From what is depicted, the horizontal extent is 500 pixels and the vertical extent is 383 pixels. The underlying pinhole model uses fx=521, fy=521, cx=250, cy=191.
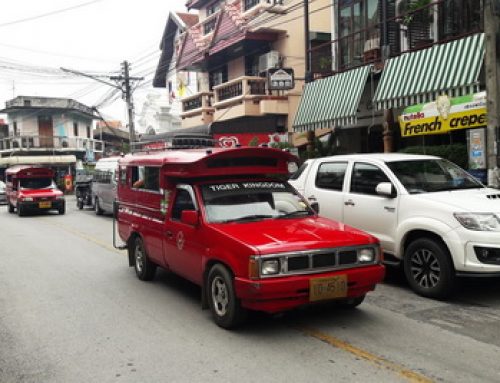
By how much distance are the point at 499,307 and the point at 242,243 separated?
10.8ft

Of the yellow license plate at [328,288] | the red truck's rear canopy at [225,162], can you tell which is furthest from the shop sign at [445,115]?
the yellow license plate at [328,288]

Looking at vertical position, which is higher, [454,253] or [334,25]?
[334,25]

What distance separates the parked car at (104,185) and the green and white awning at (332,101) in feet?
22.7

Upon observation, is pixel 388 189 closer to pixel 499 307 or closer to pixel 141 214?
pixel 499 307

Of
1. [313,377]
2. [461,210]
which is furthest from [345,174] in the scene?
[313,377]

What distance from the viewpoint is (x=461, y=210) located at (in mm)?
6188

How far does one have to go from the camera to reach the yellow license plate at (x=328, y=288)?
5.05 m

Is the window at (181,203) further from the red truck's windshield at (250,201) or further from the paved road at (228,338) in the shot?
the paved road at (228,338)

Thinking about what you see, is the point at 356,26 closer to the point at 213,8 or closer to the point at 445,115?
the point at 445,115

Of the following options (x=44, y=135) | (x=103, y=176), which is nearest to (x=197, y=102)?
(x=103, y=176)

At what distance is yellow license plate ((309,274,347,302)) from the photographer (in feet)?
16.6

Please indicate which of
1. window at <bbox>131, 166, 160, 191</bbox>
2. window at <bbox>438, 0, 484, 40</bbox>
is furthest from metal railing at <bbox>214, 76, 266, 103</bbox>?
window at <bbox>131, 166, 160, 191</bbox>

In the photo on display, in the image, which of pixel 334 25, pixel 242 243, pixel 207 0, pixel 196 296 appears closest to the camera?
pixel 242 243

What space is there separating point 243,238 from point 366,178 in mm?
3163
